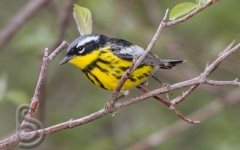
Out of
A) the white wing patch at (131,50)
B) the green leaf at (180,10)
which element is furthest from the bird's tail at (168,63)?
the green leaf at (180,10)

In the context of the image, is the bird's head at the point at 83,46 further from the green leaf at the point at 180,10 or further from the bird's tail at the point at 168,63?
the green leaf at the point at 180,10

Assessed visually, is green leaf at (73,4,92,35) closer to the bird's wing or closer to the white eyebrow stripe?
the white eyebrow stripe

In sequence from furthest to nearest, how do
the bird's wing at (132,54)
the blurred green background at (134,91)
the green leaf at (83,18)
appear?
1. the blurred green background at (134,91)
2. the bird's wing at (132,54)
3. the green leaf at (83,18)

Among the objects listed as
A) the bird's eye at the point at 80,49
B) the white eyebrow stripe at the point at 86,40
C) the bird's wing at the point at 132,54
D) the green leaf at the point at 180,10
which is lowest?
the bird's wing at the point at 132,54

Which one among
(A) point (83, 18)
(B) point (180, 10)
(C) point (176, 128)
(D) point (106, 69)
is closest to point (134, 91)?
(C) point (176, 128)

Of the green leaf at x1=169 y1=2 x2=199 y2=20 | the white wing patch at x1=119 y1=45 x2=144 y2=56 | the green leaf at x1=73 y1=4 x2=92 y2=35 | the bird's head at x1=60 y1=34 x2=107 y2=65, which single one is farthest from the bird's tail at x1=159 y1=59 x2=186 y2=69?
the green leaf at x1=169 y1=2 x2=199 y2=20

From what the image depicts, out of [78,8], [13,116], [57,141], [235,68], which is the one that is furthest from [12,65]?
[78,8]
